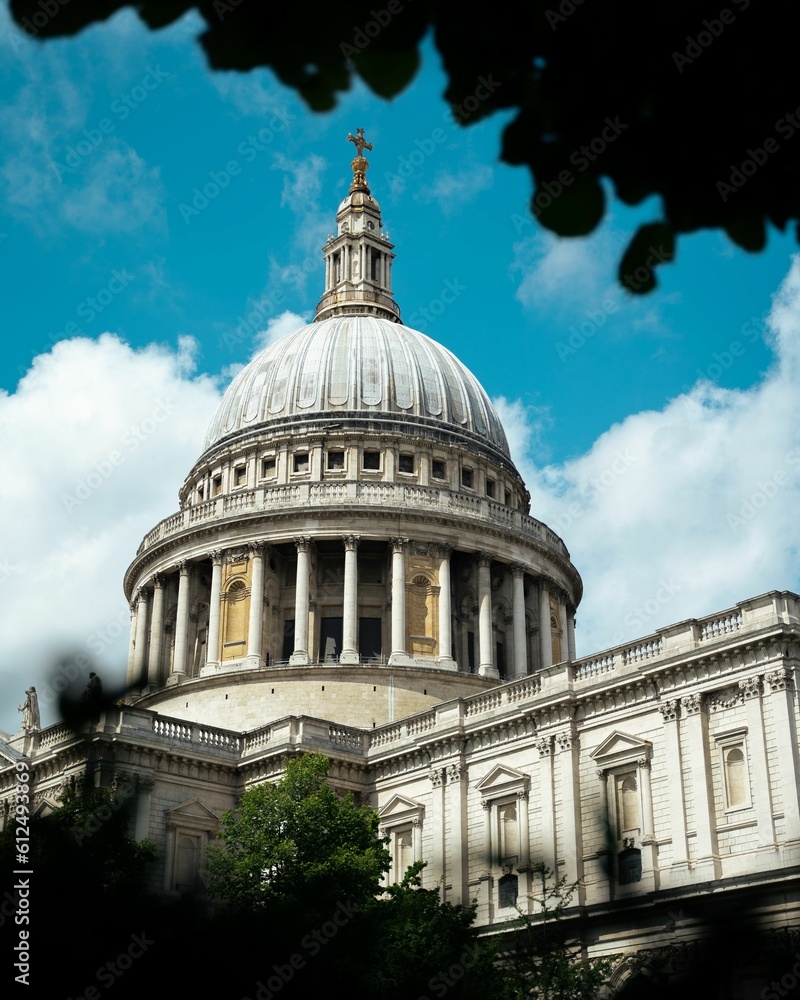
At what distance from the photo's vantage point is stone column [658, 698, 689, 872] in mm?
39500

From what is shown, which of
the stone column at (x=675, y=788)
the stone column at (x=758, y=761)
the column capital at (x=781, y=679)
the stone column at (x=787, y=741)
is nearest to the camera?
the stone column at (x=787, y=741)

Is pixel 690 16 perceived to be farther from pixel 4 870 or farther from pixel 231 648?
pixel 231 648

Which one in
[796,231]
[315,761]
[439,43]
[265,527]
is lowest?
[796,231]

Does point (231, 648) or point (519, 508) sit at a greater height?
point (519, 508)

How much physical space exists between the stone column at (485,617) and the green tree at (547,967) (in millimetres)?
22860

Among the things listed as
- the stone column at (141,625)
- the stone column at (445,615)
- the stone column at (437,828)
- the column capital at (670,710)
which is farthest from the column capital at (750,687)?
the stone column at (141,625)

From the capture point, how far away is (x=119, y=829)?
11.6 meters

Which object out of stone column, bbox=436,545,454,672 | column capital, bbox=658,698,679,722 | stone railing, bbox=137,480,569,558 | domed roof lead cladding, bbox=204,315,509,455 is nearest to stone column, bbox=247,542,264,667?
stone railing, bbox=137,480,569,558

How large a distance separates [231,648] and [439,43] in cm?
5727

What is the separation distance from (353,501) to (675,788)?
2588 cm

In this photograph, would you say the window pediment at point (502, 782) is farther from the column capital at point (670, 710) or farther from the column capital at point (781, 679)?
the column capital at point (781, 679)

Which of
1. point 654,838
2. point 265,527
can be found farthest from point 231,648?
point 654,838

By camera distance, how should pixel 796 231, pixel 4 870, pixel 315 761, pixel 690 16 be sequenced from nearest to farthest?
pixel 690 16, pixel 796 231, pixel 4 870, pixel 315 761

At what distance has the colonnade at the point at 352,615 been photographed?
6078 centimetres
